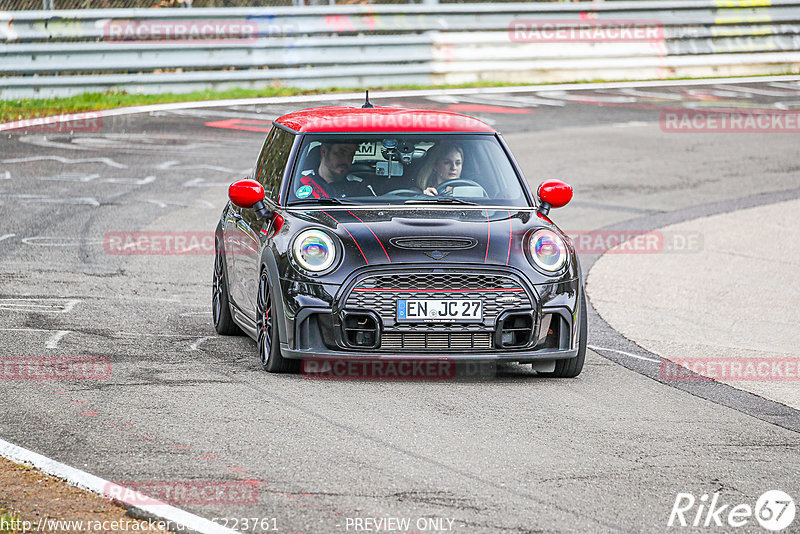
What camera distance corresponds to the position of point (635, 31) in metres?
26.9

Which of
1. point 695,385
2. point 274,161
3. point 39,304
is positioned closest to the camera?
point 695,385

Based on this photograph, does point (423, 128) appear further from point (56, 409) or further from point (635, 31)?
point (635, 31)

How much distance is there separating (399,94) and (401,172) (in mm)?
15540

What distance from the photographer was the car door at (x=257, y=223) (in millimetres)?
8109

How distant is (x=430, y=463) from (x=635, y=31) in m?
22.4

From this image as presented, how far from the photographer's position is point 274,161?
8781 millimetres

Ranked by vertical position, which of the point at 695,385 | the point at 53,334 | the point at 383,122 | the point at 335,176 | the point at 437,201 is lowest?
the point at 695,385

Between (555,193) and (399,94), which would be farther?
(399,94)

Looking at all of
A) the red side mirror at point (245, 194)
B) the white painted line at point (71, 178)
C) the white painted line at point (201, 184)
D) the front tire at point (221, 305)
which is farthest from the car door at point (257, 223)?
the white painted line at point (71, 178)

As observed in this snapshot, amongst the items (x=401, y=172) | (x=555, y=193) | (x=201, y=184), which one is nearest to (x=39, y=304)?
(x=401, y=172)

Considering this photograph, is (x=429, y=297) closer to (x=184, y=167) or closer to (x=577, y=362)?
(x=577, y=362)

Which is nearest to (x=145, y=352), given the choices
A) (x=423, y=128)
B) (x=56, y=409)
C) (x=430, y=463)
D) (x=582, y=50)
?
(x=56, y=409)

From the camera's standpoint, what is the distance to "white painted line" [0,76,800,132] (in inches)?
826

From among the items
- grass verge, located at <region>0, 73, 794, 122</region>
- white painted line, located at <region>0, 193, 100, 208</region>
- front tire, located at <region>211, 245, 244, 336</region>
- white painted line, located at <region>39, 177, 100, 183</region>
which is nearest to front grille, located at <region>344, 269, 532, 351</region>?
A: front tire, located at <region>211, 245, 244, 336</region>
